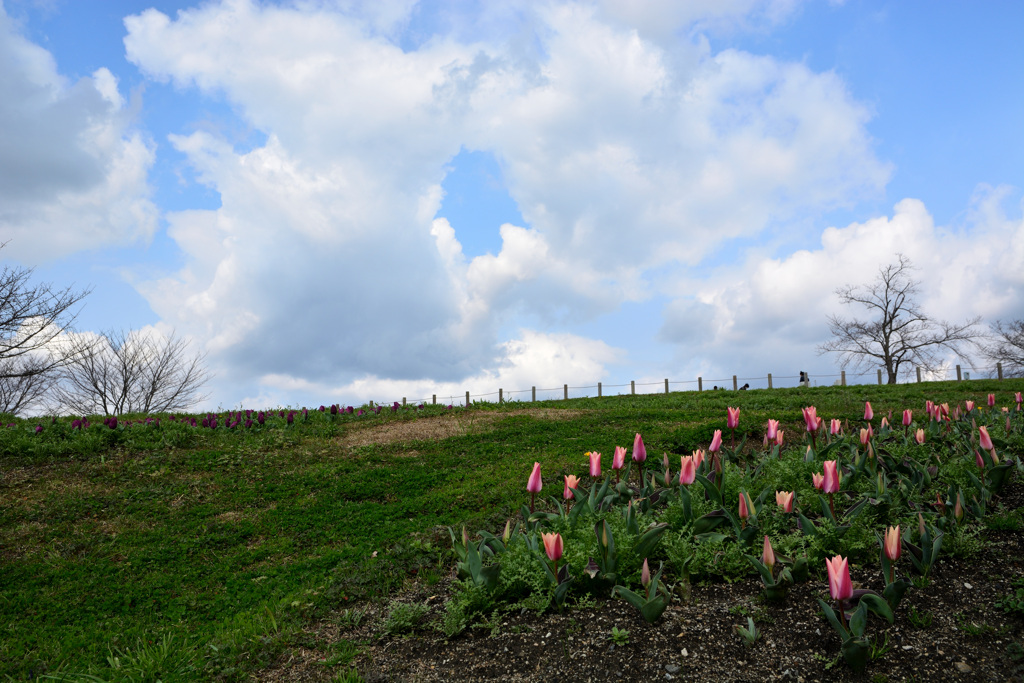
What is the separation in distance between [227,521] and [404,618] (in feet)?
14.1

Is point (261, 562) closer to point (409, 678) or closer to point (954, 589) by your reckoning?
point (409, 678)

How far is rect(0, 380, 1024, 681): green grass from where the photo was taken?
5371mm

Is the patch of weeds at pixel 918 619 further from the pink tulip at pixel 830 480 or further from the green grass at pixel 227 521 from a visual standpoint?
the green grass at pixel 227 521

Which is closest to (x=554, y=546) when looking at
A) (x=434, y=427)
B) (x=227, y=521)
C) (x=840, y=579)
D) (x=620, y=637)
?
(x=620, y=637)

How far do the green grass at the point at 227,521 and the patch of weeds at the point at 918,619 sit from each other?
12.1 feet

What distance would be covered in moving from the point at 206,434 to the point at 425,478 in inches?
217

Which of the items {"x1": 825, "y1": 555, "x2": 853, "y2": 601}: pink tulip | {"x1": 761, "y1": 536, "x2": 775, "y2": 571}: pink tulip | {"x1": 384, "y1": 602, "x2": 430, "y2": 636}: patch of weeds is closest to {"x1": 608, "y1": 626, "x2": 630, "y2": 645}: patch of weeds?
{"x1": 761, "y1": 536, "x2": 775, "y2": 571}: pink tulip

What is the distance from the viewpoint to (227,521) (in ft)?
25.7

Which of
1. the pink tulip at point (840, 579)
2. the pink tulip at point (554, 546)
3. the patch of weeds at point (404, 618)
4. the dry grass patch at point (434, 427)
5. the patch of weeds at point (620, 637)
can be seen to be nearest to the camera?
the pink tulip at point (840, 579)

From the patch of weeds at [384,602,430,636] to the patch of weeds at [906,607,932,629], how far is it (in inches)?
127

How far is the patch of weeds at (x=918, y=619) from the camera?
147 inches

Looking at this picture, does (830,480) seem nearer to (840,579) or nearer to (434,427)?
(840,579)

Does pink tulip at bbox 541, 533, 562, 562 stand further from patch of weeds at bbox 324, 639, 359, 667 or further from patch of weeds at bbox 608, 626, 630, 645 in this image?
patch of weeds at bbox 324, 639, 359, 667

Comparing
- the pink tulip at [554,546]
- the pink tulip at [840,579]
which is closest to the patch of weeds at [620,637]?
the pink tulip at [554,546]
